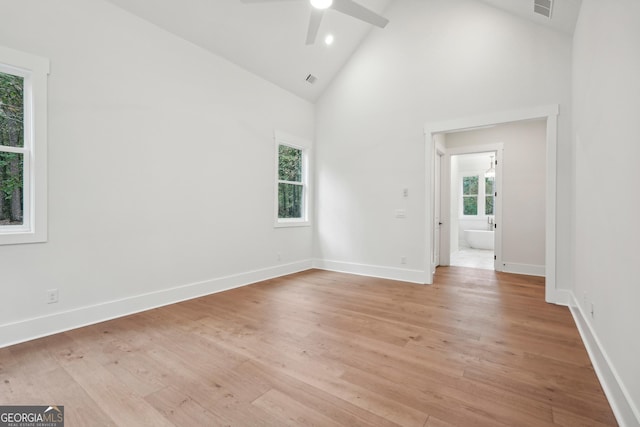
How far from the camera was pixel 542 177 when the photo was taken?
17.2ft

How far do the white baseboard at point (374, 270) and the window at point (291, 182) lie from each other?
0.88 m

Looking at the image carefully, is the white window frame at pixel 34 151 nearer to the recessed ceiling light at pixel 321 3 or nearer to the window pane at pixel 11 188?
the window pane at pixel 11 188

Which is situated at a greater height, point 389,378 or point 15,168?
point 15,168

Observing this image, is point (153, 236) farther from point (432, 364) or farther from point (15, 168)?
point (432, 364)

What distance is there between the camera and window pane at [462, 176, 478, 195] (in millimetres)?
9492

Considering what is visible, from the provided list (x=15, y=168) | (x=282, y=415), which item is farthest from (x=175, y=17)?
(x=282, y=415)

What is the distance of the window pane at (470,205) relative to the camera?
9.48 metres

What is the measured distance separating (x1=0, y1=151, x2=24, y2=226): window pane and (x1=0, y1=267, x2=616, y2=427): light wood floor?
3.54 ft

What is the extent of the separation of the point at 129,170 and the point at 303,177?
307cm

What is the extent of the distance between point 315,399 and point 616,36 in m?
2.82

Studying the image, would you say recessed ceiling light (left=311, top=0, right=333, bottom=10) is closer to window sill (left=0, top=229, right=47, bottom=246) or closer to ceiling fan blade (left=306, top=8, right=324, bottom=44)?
ceiling fan blade (left=306, top=8, right=324, bottom=44)

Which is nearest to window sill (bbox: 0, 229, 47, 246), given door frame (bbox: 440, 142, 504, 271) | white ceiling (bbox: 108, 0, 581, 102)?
white ceiling (bbox: 108, 0, 581, 102)

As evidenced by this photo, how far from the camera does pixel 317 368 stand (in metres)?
2.07

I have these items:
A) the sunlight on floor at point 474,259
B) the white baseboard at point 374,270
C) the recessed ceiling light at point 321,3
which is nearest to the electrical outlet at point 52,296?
the recessed ceiling light at point 321,3
